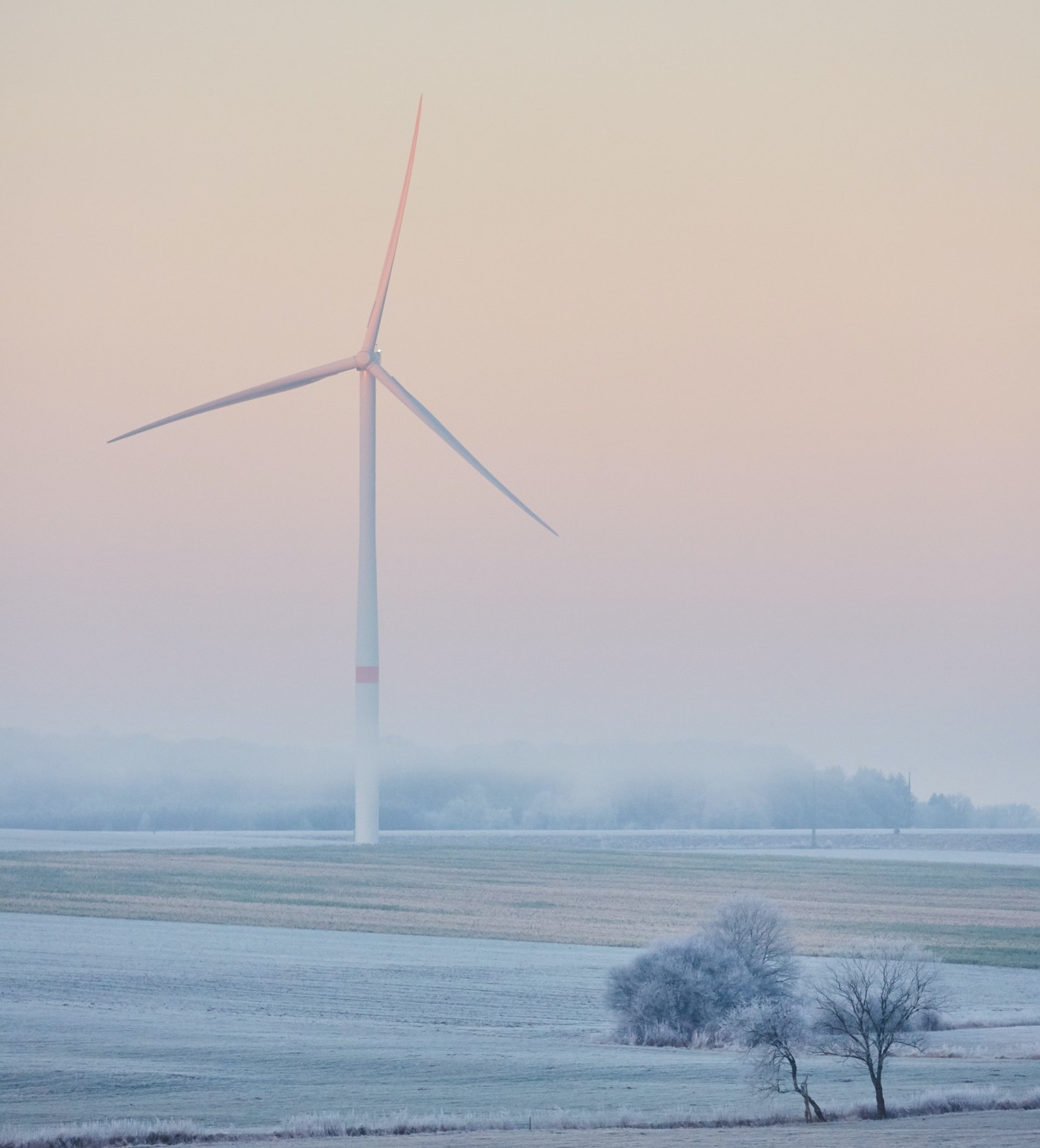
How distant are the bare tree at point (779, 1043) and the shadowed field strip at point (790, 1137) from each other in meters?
2.36

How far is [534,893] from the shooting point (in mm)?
83250

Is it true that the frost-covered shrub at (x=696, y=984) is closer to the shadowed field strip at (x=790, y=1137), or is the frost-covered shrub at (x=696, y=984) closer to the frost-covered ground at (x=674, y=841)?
the shadowed field strip at (x=790, y=1137)

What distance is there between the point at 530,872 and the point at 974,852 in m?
46.1

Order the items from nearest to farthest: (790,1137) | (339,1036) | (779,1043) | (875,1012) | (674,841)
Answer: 1. (790,1137)
2. (779,1043)
3. (875,1012)
4. (339,1036)
5. (674,841)

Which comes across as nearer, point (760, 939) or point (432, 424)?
point (760, 939)

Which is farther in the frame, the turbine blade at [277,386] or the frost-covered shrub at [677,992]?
the turbine blade at [277,386]

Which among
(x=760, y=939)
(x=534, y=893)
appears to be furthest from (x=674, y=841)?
(x=760, y=939)

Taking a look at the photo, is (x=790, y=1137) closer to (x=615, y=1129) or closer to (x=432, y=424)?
(x=615, y=1129)

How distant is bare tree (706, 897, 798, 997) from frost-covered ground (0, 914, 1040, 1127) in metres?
4.31

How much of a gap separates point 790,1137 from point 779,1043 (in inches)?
236

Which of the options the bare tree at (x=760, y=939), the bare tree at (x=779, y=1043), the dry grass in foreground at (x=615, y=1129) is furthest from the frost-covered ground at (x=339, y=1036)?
the bare tree at (x=760, y=939)

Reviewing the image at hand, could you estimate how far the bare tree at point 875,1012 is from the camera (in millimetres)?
33594

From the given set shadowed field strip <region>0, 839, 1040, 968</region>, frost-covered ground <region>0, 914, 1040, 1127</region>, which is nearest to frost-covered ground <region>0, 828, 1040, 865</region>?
shadowed field strip <region>0, 839, 1040, 968</region>

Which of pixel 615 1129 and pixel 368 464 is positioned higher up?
pixel 368 464
